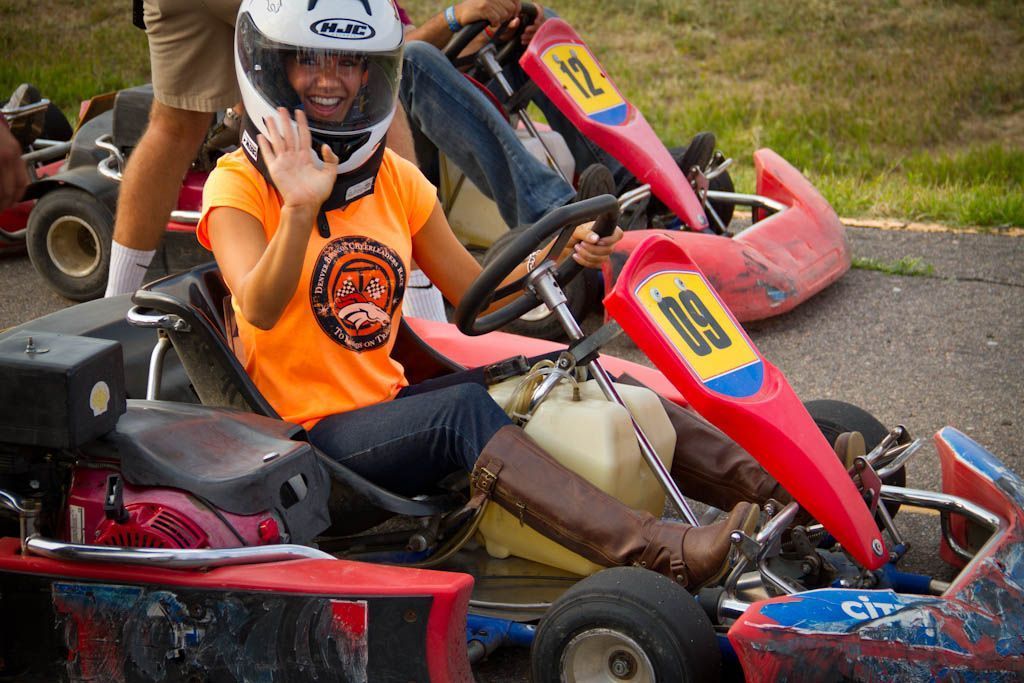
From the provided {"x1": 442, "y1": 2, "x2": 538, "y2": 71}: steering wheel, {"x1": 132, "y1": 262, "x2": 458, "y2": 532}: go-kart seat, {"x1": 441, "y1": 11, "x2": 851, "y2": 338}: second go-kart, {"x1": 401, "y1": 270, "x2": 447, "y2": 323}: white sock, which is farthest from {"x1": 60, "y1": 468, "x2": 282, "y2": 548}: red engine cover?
{"x1": 442, "y1": 2, "x2": 538, "y2": 71}: steering wheel

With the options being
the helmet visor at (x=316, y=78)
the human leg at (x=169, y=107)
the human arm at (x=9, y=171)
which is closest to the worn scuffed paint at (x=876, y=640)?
the helmet visor at (x=316, y=78)

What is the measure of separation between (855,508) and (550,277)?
0.83 m

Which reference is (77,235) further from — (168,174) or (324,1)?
(324,1)

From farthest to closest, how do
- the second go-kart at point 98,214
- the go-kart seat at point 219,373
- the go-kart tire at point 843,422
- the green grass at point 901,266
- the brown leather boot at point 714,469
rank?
the green grass at point 901,266
the second go-kart at point 98,214
the go-kart tire at point 843,422
the brown leather boot at point 714,469
the go-kart seat at point 219,373

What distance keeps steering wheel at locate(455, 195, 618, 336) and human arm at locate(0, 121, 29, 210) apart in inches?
38.1

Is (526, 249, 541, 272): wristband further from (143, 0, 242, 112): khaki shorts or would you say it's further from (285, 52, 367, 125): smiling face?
(143, 0, 242, 112): khaki shorts

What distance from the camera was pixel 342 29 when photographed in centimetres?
275

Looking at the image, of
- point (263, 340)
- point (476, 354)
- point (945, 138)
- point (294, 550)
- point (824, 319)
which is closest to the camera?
point (294, 550)

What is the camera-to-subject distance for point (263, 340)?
2.82 metres

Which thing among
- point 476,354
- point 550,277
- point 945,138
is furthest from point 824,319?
point 945,138

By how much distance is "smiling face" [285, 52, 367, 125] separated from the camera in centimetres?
275

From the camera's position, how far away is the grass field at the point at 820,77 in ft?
23.0

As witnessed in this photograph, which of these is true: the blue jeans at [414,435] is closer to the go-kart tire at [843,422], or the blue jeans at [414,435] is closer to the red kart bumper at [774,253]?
the go-kart tire at [843,422]

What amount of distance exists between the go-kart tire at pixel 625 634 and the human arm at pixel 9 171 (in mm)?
1238
